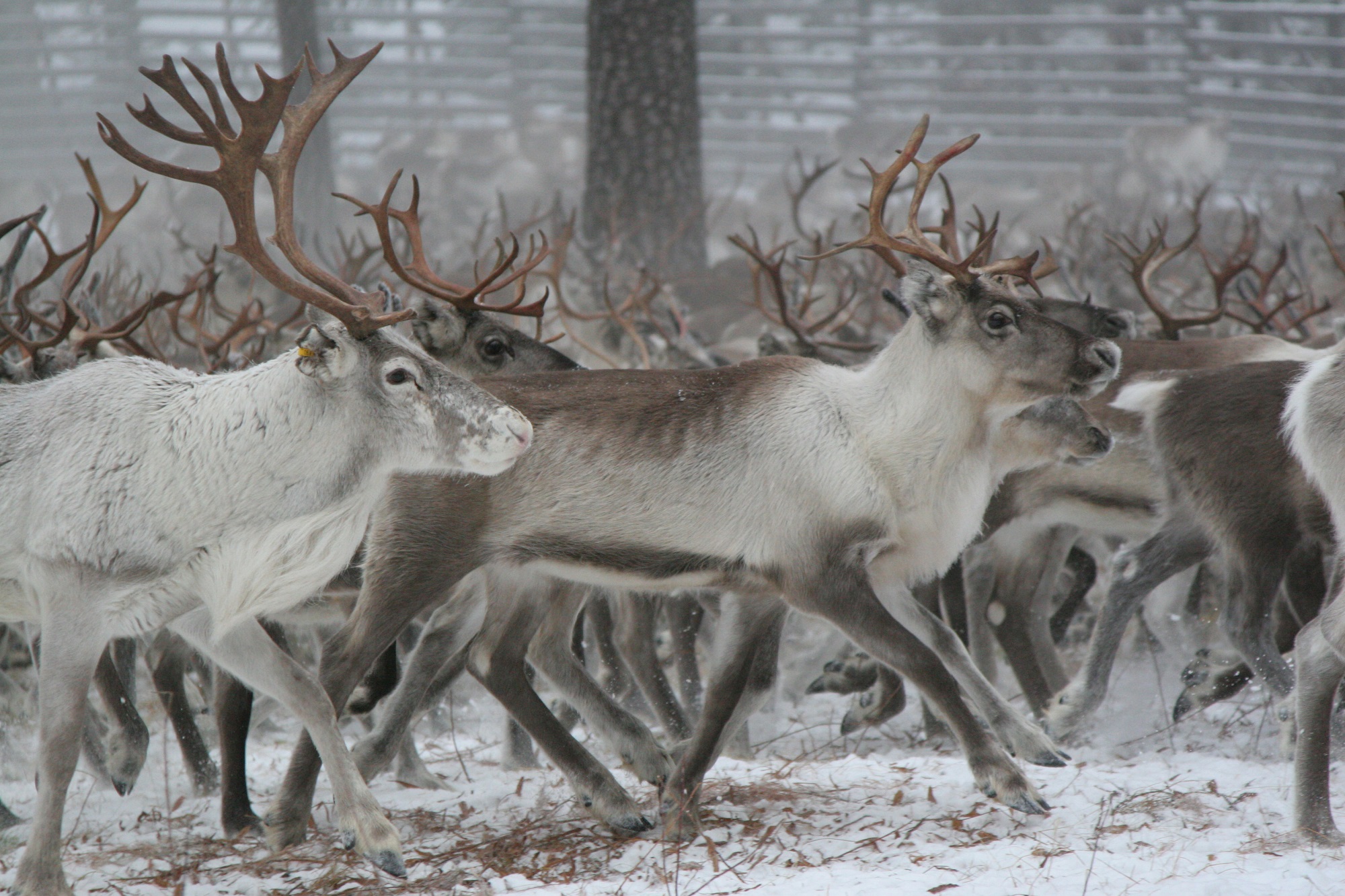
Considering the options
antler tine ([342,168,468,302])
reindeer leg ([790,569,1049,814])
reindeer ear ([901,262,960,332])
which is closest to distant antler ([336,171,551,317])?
antler tine ([342,168,468,302])

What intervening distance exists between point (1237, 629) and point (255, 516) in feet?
9.75

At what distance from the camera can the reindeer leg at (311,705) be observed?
9.74 feet

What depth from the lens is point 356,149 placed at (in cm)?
2716

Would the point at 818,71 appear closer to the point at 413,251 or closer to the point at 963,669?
the point at 413,251

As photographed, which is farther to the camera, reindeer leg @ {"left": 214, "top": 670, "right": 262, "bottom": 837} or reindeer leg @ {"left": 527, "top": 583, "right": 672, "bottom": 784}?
reindeer leg @ {"left": 527, "top": 583, "right": 672, "bottom": 784}

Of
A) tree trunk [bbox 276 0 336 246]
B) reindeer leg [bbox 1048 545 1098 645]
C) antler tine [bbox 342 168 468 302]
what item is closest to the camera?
antler tine [bbox 342 168 468 302]

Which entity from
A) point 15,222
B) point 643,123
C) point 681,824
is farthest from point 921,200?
point 643,123

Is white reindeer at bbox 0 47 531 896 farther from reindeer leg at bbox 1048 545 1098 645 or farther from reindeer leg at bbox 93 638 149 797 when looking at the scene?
reindeer leg at bbox 1048 545 1098 645

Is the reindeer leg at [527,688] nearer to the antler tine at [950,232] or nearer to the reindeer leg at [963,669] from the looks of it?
the reindeer leg at [963,669]

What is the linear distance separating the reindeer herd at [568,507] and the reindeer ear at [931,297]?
11 mm

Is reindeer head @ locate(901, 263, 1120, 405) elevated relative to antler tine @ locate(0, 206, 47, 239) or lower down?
lower down

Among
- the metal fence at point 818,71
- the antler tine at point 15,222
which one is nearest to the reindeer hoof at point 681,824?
the antler tine at point 15,222

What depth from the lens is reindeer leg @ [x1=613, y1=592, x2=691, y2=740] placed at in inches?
182

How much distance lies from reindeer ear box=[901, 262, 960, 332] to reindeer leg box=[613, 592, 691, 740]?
1491 millimetres
